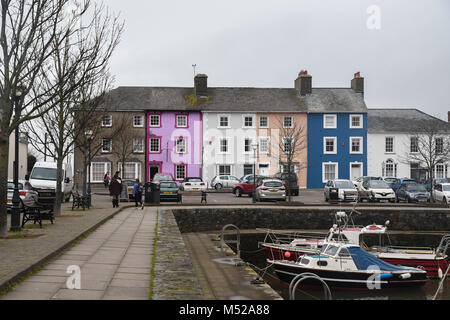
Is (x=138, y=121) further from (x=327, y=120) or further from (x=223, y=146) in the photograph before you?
(x=327, y=120)

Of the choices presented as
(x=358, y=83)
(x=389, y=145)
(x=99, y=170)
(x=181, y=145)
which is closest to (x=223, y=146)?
(x=181, y=145)

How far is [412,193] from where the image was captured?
36031 mm

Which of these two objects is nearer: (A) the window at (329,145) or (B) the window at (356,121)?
(A) the window at (329,145)

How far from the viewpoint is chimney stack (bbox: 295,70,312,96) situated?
53.6m

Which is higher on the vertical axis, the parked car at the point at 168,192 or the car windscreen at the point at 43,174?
the car windscreen at the point at 43,174

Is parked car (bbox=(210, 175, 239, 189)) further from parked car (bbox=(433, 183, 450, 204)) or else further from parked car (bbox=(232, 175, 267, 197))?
parked car (bbox=(433, 183, 450, 204))

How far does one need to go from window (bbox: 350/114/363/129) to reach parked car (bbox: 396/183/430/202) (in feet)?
50.9

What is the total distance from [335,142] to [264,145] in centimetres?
693

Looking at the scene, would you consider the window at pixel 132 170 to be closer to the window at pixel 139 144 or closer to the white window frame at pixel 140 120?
the window at pixel 139 144

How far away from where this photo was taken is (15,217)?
14.5m

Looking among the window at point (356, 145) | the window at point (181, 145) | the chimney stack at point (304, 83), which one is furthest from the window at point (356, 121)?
the window at point (181, 145)

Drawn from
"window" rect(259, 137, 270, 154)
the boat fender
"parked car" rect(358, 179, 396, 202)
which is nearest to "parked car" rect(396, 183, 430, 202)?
"parked car" rect(358, 179, 396, 202)

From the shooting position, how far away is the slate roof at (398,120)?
53500 millimetres

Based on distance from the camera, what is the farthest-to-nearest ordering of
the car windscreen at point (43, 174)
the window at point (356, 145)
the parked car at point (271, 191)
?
the window at point (356, 145), the parked car at point (271, 191), the car windscreen at point (43, 174)
